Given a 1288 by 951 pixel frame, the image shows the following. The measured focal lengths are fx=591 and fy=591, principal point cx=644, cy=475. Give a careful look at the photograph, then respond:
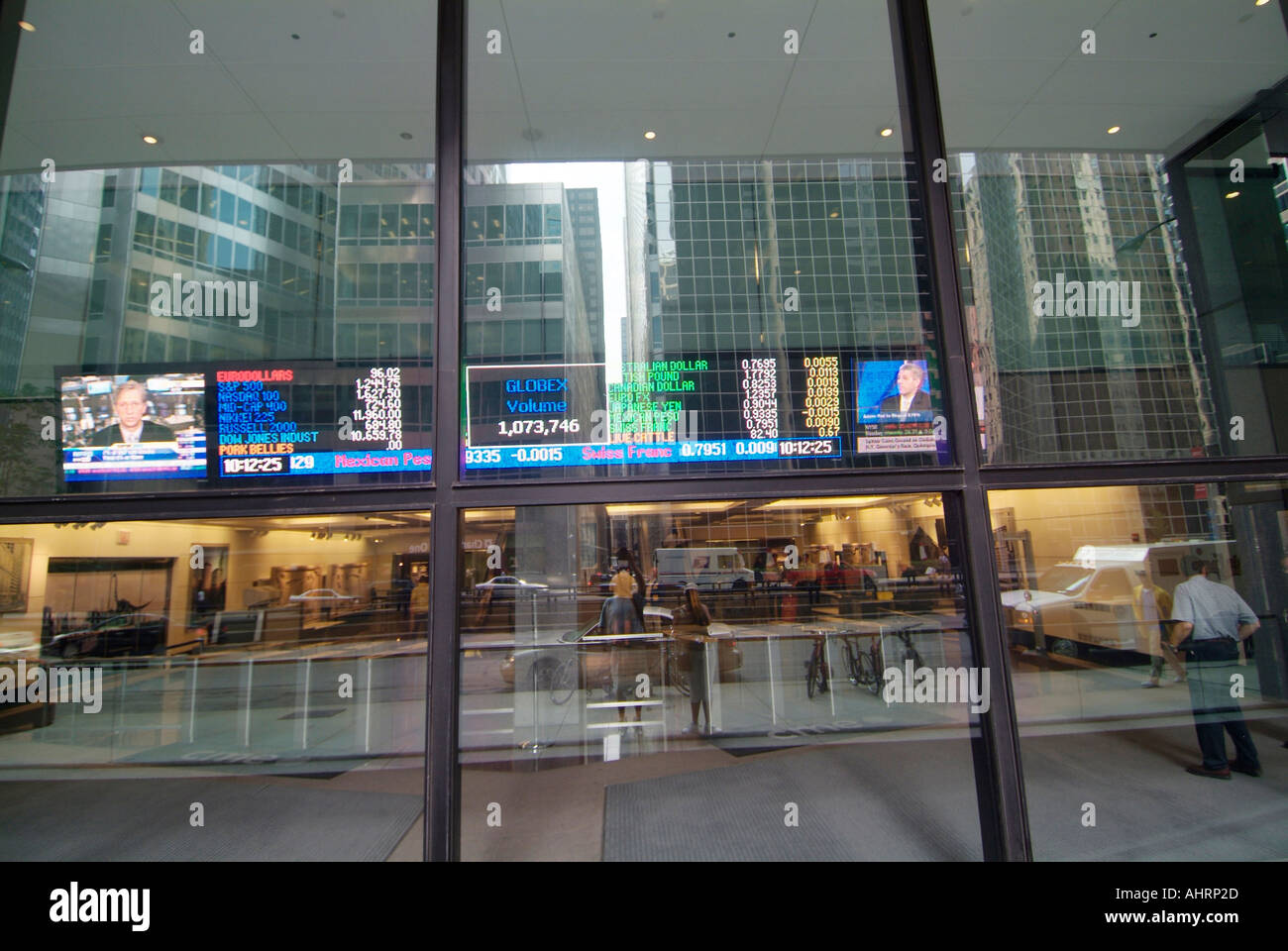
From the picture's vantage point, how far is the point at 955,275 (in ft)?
10.8

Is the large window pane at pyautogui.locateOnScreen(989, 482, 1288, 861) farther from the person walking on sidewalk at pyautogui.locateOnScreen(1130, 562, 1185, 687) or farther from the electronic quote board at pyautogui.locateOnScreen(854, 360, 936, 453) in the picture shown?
the electronic quote board at pyautogui.locateOnScreen(854, 360, 936, 453)

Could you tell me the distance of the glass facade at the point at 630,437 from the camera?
10.2 ft

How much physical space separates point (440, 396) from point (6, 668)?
9.04 feet

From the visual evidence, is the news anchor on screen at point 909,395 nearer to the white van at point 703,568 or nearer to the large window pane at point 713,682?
the large window pane at point 713,682

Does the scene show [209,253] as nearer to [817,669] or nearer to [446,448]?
[446,448]

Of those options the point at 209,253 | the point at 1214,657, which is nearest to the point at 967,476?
the point at 1214,657

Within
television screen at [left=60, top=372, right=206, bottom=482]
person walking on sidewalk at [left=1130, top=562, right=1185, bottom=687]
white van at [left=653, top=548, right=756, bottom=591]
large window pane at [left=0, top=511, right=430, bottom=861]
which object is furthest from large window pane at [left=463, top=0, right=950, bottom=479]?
person walking on sidewalk at [left=1130, top=562, right=1185, bottom=687]

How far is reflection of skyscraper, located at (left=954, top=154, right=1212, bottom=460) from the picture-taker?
11.0 ft

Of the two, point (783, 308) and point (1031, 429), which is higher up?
point (783, 308)

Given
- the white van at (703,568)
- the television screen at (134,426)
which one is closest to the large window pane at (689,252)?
the white van at (703,568)

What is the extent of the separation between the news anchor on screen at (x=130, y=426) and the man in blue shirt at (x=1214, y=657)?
6489 mm
